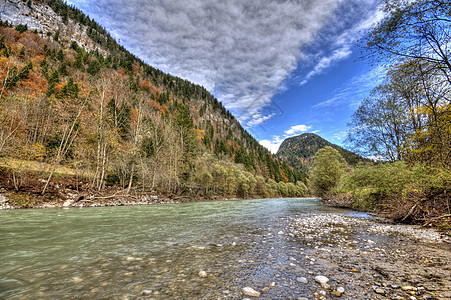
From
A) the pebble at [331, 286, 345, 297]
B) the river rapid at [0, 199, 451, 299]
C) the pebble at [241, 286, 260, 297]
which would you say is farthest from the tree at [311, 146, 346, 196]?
the pebble at [241, 286, 260, 297]

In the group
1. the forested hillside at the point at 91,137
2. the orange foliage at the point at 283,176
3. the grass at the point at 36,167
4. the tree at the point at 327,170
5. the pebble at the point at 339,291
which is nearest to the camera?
the pebble at the point at 339,291

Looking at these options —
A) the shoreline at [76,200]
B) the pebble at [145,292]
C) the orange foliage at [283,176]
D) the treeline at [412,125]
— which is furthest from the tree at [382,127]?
the orange foliage at [283,176]

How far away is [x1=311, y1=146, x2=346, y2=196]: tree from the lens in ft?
113

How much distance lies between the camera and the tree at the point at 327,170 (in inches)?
1361

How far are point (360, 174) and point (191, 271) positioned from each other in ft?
55.7

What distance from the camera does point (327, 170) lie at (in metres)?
35.4

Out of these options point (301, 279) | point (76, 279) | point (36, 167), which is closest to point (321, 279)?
point (301, 279)

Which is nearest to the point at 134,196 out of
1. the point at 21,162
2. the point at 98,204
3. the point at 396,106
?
the point at 98,204

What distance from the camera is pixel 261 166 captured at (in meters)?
116

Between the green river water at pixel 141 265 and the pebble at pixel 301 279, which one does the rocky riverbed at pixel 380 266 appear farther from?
the green river water at pixel 141 265

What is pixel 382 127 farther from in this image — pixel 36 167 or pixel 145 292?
pixel 36 167

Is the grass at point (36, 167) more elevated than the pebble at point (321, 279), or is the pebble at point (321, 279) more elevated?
the grass at point (36, 167)

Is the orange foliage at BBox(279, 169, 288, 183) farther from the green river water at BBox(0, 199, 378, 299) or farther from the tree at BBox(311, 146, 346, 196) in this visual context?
the green river water at BBox(0, 199, 378, 299)

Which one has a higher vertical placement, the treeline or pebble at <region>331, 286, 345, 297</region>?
the treeline
